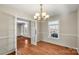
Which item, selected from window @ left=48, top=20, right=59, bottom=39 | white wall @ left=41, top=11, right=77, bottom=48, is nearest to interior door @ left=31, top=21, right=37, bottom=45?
white wall @ left=41, top=11, right=77, bottom=48

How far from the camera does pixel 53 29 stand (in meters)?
1.33

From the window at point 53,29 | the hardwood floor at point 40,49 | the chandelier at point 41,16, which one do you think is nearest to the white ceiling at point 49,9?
the chandelier at point 41,16

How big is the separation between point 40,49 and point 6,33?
69 cm

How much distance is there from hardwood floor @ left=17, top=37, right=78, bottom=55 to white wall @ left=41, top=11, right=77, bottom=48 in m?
0.10

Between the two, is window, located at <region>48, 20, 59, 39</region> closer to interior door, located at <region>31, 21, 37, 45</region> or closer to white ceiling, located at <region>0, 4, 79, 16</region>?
white ceiling, located at <region>0, 4, 79, 16</region>

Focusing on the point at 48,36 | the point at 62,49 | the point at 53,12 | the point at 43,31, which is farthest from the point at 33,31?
the point at 62,49

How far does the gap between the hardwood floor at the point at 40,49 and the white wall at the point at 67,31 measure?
96mm

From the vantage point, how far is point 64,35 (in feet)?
4.18

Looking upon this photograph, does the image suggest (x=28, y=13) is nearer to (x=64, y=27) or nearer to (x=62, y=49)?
(x=64, y=27)

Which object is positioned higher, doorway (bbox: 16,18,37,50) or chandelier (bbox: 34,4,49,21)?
chandelier (bbox: 34,4,49,21)

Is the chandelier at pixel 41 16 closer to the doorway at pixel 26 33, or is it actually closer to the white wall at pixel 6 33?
the doorway at pixel 26 33

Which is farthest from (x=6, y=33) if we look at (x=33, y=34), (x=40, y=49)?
(x=40, y=49)

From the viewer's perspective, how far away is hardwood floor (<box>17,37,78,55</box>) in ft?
3.91

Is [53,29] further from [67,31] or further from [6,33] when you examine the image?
[6,33]
